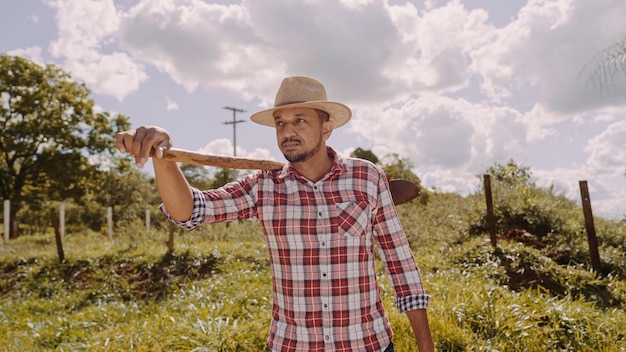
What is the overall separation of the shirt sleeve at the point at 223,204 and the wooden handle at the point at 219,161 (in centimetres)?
8

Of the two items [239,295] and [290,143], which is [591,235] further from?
[290,143]

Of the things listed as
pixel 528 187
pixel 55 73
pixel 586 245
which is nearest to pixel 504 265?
pixel 586 245

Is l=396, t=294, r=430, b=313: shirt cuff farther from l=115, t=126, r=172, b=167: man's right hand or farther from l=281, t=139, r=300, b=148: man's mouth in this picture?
l=115, t=126, r=172, b=167: man's right hand

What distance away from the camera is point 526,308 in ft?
17.9

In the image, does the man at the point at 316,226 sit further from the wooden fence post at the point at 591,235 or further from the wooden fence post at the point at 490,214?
the wooden fence post at the point at 591,235

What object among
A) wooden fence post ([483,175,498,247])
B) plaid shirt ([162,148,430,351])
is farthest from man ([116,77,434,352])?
wooden fence post ([483,175,498,247])

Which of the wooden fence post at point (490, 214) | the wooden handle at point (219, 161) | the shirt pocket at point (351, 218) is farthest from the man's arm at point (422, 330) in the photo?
the wooden fence post at point (490, 214)

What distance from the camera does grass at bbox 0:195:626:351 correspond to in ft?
16.1

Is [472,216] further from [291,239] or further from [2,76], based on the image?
[2,76]

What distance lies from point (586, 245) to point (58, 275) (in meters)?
9.89

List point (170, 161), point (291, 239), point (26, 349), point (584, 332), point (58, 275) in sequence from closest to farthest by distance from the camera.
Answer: point (170, 161) < point (291, 239) < point (584, 332) < point (26, 349) < point (58, 275)

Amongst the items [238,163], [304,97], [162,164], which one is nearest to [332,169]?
[304,97]

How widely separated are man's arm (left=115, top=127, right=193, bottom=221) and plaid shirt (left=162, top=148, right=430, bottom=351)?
0.08 metres

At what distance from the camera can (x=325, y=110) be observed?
2.45 meters
